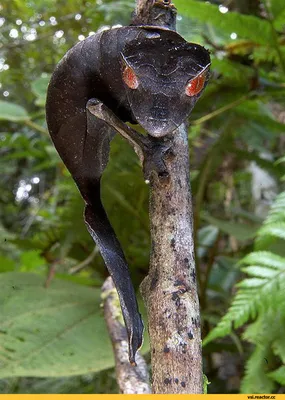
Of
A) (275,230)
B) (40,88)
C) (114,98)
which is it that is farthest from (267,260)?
(40,88)

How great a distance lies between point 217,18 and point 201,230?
0.93 m

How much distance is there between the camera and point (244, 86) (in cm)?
162

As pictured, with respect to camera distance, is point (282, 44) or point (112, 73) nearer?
point (112, 73)

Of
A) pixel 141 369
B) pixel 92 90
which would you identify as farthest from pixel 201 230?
pixel 92 90

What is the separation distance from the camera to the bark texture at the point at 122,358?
88 cm

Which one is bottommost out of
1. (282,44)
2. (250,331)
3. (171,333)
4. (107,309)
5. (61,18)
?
(250,331)

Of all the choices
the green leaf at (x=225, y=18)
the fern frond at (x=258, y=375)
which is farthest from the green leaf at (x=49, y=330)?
the green leaf at (x=225, y=18)

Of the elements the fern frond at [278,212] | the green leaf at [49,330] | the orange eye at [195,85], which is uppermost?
the orange eye at [195,85]

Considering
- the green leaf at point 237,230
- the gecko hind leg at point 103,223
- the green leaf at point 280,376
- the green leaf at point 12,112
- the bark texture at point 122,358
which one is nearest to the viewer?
the gecko hind leg at point 103,223

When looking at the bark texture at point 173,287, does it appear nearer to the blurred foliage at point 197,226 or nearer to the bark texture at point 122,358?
the bark texture at point 122,358

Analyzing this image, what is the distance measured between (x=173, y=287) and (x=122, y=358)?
44 cm

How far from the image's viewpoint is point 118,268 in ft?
2.32

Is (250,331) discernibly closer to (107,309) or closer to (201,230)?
(107,309)

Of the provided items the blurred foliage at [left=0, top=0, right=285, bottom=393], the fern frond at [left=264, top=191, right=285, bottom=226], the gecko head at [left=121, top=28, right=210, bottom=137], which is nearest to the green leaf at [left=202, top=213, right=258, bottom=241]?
the blurred foliage at [left=0, top=0, right=285, bottom=393]
